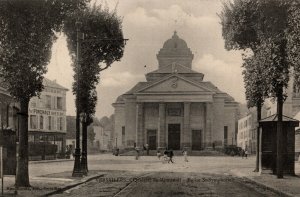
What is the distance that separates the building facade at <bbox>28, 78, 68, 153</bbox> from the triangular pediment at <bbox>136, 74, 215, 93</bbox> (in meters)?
13.7

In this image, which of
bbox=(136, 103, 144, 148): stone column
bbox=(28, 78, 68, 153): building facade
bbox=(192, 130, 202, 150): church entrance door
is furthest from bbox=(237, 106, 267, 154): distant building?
bbox=(28, 78, 68, 153): building facade

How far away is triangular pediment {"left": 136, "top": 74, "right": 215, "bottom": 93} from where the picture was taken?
269ft

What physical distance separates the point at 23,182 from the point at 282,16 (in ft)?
38.8

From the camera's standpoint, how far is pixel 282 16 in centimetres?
2175

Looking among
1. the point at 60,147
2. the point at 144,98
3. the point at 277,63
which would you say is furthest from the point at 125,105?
the point at 277,63

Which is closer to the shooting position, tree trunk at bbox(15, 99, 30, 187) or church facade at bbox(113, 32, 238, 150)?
tree trunk at bbox(15, 99, 30, 187)

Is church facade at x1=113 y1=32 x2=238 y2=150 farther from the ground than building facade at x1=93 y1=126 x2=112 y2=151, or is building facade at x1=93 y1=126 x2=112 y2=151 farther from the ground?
church facade at x1=113 y1=32 x2=238 y2=150

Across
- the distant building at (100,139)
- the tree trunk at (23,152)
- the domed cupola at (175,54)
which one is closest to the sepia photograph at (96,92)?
the tree trunk at (23,152)

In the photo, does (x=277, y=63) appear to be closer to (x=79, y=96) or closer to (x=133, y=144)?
(x=79, y=96)

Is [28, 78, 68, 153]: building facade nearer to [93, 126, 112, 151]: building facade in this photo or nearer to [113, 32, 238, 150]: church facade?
[113, 32, 238, 150]: church facade

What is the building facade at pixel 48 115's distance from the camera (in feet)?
228

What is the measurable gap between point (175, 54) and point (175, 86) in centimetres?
1884

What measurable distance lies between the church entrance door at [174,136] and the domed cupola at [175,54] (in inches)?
723

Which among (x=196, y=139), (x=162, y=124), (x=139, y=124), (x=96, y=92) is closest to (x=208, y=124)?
(x=196, y=139)
